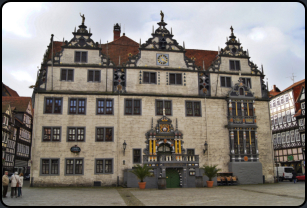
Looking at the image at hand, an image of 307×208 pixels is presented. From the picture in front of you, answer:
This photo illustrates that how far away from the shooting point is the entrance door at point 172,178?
2784 cm

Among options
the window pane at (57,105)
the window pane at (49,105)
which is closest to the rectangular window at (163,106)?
the window pane at (57,105)

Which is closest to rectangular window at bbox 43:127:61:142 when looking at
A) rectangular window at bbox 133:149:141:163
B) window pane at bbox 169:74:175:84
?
rectangular window at bbox 133:149:141:163

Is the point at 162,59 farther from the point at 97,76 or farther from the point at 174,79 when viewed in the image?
the point at 97,76

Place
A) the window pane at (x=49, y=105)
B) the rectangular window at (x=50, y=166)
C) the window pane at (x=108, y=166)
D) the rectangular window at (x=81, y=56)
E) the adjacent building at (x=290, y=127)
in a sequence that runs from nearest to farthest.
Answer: the rectangular window at (x=50, y=166)
the window pane at (x=108, y=166)
the window pane at (x=49, y=105)
the rectangular window at (x=81, y=56)
the adjacent building at (x=290, y=127)

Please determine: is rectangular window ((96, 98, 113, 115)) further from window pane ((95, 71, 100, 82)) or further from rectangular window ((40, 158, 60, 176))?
rectangular window ((40, 158, 60, 176))

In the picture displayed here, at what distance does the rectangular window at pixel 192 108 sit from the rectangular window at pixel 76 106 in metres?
→ 10.5

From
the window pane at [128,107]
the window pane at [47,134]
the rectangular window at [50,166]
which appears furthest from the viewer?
the window pane at [128,107]

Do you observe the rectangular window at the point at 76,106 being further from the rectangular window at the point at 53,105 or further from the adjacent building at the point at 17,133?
the adjacent building at the point at 17,133

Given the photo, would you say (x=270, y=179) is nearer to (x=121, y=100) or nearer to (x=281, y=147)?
(x=121, y=100)

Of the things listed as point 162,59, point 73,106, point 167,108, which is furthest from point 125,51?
point 73,106

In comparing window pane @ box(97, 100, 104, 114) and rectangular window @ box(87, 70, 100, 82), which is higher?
rectangular window @ box(87, 70, 100, 82)

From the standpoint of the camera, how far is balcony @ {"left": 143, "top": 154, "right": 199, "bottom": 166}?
27.8 metres

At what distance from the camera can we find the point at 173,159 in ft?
92.4

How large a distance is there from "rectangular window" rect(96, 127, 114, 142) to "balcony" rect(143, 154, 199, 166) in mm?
4172
